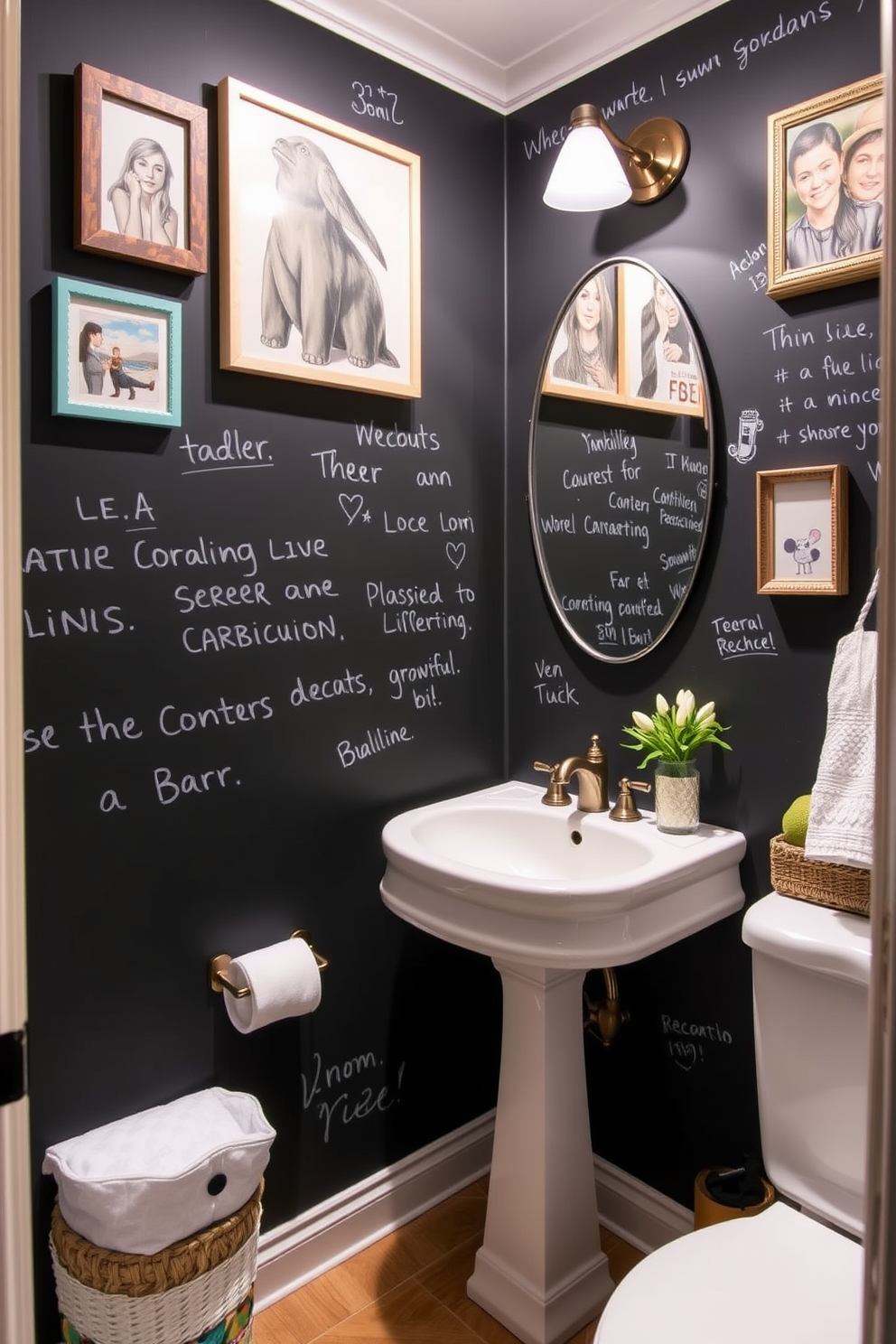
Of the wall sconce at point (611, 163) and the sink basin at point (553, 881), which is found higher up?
the wall sconce at point (611, 163)

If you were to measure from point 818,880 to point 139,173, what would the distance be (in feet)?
5.22

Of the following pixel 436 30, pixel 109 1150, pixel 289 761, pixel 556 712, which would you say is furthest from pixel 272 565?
pixel 436 30

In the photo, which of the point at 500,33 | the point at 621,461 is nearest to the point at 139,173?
the point at 500,33

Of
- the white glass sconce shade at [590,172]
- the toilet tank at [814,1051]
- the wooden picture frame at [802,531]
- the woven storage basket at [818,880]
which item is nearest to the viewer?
the toilet tank at [814,1051]

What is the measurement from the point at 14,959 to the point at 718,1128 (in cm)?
153

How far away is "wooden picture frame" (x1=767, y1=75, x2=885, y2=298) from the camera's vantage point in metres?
1.52

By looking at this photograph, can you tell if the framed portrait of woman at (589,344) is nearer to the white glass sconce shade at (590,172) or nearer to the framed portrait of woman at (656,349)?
the framed portrait of woman at (656,349)

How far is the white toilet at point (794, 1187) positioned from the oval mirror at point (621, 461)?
667mm

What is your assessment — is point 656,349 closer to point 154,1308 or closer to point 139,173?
point 139,173

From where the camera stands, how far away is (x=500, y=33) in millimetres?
1946

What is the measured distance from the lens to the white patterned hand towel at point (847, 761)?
56.6 inches

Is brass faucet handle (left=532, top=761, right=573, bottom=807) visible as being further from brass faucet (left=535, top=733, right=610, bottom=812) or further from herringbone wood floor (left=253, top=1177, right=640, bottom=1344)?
herringbone wood floor (left=253, top=1177, right=640, bottom=1344)

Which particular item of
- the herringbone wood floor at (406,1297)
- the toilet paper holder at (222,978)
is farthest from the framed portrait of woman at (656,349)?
the herringbone wood floor at (406,1297)

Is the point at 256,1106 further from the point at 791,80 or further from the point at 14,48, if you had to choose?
the point at 791,80
